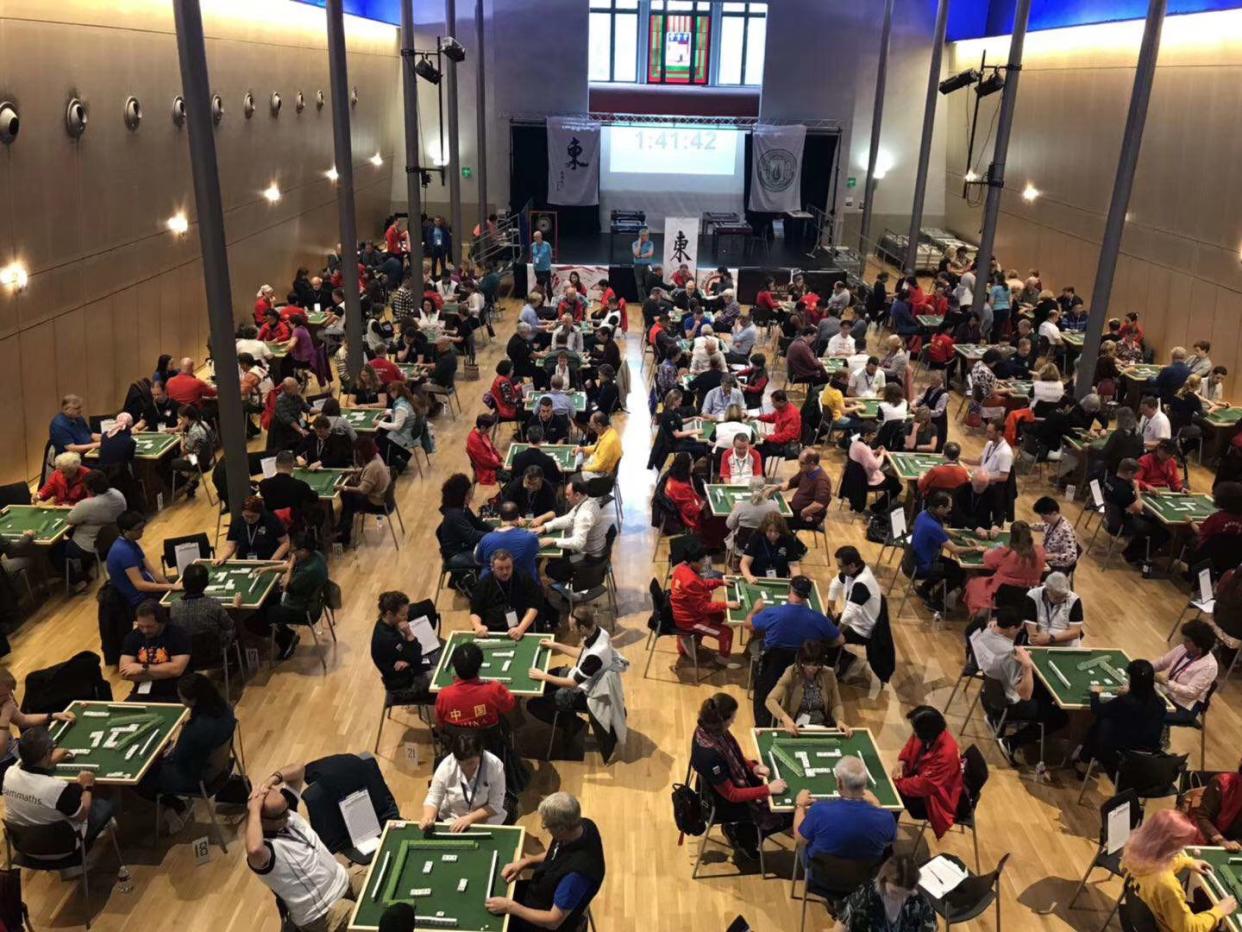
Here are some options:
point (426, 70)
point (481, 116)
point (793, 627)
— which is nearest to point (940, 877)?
point (793, 627)

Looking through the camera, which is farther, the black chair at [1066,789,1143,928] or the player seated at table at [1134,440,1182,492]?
the player seated at table at [1134,440,1182,492]

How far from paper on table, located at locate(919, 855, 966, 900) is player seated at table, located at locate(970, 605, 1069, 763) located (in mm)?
2190

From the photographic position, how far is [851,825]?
5.42m

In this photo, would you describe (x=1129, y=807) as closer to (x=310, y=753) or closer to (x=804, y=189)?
(x=310, y=753)

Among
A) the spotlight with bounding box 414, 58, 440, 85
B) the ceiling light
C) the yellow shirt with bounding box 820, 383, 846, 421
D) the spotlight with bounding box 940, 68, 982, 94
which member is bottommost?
the yellow shirt with bounding box 820, 383, 846, 421

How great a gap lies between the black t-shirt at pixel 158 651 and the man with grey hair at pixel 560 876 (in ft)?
10.7

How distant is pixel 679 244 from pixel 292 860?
1736cm

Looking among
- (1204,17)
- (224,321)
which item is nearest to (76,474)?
(224,321)

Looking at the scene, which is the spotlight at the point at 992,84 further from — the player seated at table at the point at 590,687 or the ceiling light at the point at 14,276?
the ceiling light at the point at 14,276

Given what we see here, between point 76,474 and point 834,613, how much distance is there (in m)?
6.88

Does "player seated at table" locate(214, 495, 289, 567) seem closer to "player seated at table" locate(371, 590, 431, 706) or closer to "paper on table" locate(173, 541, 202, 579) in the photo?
"paper on table" locate(173, 541, 202, 579)

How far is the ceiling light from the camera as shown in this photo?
10.8m

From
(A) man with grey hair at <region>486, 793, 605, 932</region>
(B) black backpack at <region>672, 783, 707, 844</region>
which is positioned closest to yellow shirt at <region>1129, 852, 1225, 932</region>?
(B) black backpack at <region>672, 783, 707, 844</region>

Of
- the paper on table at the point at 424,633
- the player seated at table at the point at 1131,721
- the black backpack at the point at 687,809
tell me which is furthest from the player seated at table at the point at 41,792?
the player seated at table at the point at 1131,721
